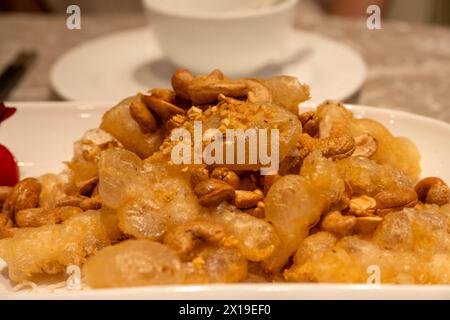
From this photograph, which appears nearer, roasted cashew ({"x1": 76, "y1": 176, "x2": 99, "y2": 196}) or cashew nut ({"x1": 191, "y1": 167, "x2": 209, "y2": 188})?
Result: cashew nut ({"x1": 191, "y1": 167, "x2": 209, "y2": 188})

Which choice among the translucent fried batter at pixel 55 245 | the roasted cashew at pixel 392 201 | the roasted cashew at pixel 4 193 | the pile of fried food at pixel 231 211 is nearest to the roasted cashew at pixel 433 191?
the pile of fried food at pixel 231 211

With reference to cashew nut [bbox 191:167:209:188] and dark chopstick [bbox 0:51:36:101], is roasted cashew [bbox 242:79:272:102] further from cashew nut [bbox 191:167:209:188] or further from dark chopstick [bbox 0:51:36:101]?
dark chopstick [bbox 0:51:36:101]

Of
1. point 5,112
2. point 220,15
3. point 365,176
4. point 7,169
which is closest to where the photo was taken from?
point 365,176

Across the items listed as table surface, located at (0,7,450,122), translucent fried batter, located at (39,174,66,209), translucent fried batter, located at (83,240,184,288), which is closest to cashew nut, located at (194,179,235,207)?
translucent fried batter, located at (83,240,184,288)

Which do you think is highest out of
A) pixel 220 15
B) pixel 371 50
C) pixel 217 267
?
pixel 220 15

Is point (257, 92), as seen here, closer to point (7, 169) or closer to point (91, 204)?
point (91, 204)

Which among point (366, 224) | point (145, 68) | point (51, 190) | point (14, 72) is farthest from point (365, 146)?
point (14, 72)

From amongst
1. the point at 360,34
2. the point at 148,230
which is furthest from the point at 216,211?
the point at 360,34
